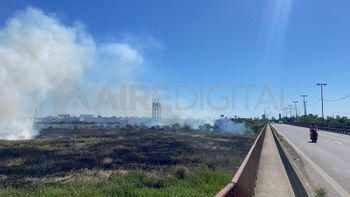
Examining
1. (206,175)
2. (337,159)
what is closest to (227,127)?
(337,159)

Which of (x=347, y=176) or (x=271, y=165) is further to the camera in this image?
(x=271, y=165)

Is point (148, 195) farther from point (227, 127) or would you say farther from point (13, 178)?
point (227, 127)

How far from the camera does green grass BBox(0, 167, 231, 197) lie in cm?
1080

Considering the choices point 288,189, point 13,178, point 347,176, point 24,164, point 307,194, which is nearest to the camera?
point 307,194

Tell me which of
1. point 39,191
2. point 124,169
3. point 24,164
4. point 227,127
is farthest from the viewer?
point 227,127

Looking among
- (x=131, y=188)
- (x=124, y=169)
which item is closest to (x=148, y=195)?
(x=131, y=188)

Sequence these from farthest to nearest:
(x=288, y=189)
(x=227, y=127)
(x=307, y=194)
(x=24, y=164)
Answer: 1. (x=227, y=127)
2. (x=24, y=164)
3. (x=288, y=189)
4. (x=307, y=194)

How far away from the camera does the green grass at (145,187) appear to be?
10.8 metres

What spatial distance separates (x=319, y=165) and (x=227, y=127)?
67681 millimetres

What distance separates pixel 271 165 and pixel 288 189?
5.29 m

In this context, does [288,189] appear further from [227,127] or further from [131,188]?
[227,127]

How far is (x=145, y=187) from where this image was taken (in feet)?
39.5

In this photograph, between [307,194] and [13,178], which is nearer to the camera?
[307,194]

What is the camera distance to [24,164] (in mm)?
20172
